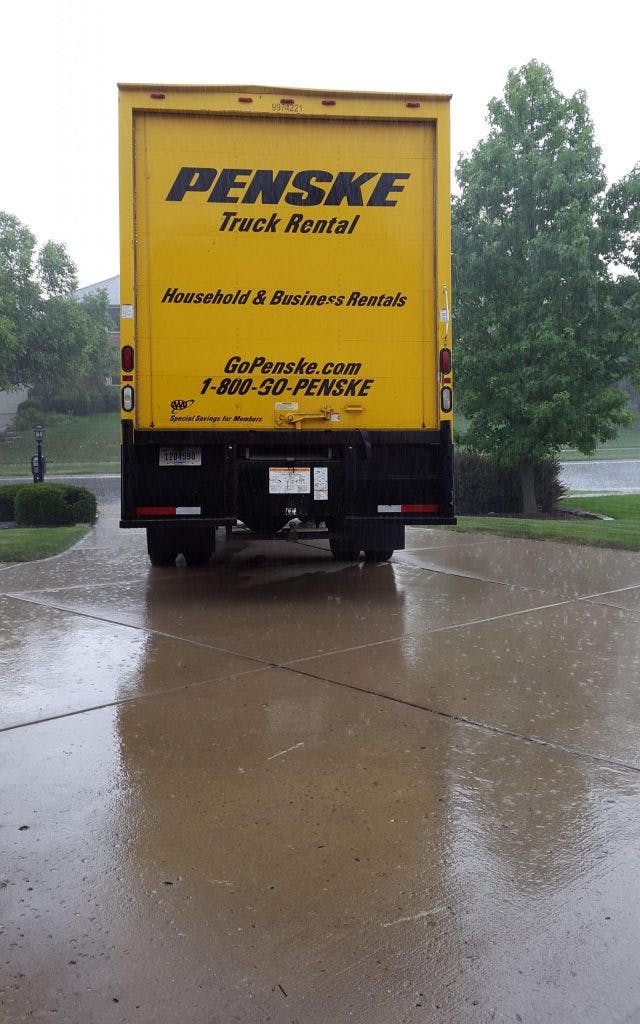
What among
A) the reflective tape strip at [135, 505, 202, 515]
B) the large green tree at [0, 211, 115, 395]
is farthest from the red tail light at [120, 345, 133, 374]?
the large green tree at [0, 211, 115, 395]

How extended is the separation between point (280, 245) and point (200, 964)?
599 centimetres

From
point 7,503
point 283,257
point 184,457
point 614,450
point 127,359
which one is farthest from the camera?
point 614,450

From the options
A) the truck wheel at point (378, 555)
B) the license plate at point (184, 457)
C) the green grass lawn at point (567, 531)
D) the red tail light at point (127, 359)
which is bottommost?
the truck wheel at point (378, 555)

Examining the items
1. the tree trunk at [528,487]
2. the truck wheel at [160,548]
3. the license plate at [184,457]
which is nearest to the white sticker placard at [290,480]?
the license plate at [184,457]

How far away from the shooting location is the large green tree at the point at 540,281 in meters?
15.9

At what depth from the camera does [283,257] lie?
Answer: 7.60 meters

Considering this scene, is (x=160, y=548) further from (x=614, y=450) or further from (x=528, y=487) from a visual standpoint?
(x=614, y=450)

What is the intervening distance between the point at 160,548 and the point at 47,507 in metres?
4.62

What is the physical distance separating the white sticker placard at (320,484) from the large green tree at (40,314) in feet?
119

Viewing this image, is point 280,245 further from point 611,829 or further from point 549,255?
point 549,255

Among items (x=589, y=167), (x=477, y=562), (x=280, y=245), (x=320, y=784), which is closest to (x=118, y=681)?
(x=320, y=784)

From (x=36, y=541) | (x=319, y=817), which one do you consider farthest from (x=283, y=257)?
(x=319, y=817)

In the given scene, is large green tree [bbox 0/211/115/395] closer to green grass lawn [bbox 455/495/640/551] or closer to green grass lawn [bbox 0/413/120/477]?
green grass lawn [bbox 0/413/120/477]

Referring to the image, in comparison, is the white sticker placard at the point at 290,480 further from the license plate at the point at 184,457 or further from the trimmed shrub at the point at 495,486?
the trimmed shrub at the point at 495,486
